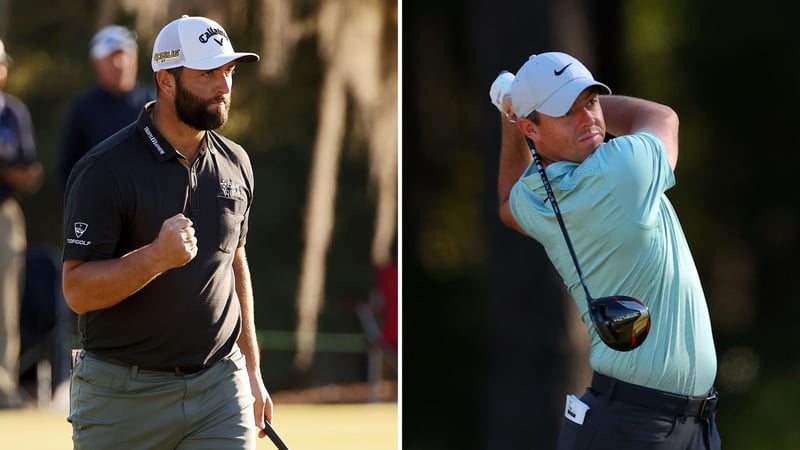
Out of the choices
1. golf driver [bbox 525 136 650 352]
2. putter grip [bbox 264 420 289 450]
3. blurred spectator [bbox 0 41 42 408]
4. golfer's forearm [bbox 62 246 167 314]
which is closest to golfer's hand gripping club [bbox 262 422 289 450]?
putter grip [bbox 264 420 289 450]

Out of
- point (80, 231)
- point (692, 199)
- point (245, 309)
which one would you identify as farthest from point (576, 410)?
point (692, 199)

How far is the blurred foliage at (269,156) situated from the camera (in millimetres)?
16109

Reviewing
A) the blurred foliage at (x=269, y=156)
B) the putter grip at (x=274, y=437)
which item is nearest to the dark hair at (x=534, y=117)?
the putter grip at (x=274, y=437)

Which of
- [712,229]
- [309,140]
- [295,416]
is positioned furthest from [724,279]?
[295,416]

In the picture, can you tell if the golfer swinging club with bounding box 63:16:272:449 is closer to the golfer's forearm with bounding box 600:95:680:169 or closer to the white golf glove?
the white golf glove

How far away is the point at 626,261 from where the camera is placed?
468 cm

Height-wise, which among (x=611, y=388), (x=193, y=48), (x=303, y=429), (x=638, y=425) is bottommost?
(x=303, y=429)

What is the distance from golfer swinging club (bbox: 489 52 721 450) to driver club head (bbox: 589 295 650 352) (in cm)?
15

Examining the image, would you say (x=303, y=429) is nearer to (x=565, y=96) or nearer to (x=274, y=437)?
(x=274, y=437)

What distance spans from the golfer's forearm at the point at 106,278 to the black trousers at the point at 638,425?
1.48 meters

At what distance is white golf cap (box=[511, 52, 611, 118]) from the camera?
4.83 metres

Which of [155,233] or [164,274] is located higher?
[155,233]

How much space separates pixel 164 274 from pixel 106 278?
11.0 inches

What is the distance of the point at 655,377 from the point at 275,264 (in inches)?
503
